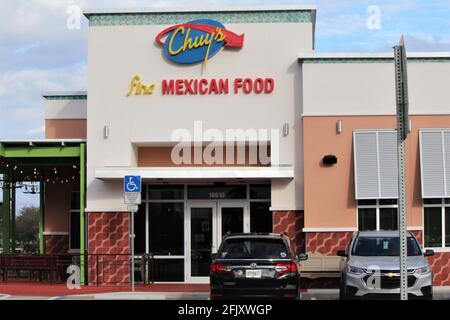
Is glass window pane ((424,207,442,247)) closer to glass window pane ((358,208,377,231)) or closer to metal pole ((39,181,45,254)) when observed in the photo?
glass window pane ((358,208,377,231))

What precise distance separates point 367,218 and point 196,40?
7.25 meters

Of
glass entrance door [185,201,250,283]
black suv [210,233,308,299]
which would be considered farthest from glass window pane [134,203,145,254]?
black suv [210,233,308,299]

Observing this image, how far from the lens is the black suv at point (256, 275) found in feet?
45.5

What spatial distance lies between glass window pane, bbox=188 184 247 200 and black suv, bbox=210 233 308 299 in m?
8.19

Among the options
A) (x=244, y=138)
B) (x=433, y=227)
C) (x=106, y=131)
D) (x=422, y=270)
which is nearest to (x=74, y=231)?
(x=106, y=131)

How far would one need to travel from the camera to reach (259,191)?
73.8ft

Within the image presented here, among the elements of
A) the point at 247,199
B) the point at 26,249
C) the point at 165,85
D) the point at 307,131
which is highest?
the point at 165,85

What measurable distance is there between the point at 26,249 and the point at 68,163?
7580mm

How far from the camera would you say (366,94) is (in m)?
21.0

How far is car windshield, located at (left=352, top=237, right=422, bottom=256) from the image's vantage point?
1627 cm

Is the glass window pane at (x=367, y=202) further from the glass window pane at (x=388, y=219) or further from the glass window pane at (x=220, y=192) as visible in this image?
the glass window pane at (x=220, y=192)

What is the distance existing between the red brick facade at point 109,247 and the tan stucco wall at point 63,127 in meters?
5.46
